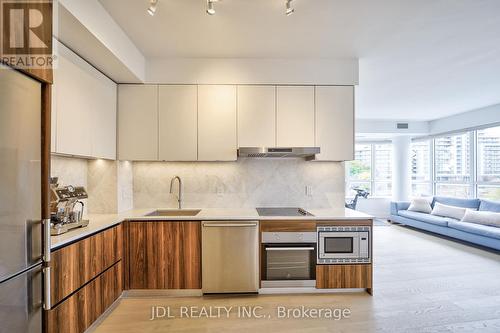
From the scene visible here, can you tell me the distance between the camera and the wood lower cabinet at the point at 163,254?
273 centimetres

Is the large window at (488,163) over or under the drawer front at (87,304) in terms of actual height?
over

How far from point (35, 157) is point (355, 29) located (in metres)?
2.78

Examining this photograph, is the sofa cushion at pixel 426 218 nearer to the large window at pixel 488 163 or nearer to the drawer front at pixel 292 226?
the large window at pixel 488 163

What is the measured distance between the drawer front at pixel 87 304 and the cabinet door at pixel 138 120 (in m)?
1.28

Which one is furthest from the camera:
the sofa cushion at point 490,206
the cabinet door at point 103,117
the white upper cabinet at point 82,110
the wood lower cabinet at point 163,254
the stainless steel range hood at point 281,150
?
the sofa cushion at point 490,206

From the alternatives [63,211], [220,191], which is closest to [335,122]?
[220,191]

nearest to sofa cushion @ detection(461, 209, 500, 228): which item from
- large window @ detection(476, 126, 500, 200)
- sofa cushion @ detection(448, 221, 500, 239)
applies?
sofa cushion @ detection(448, 221, 500, 239)

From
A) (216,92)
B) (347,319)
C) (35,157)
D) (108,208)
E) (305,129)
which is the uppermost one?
(216,92)

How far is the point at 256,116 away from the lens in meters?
3.15

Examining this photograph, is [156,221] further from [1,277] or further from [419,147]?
[419,147]

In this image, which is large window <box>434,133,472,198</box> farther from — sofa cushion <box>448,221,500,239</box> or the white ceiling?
the white ceiling

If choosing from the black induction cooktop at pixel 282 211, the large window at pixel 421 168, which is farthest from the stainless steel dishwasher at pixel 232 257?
the large window at pixel 421 168

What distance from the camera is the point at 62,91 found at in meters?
2.14

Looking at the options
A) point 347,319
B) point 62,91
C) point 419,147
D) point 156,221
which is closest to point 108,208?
point 156,221
